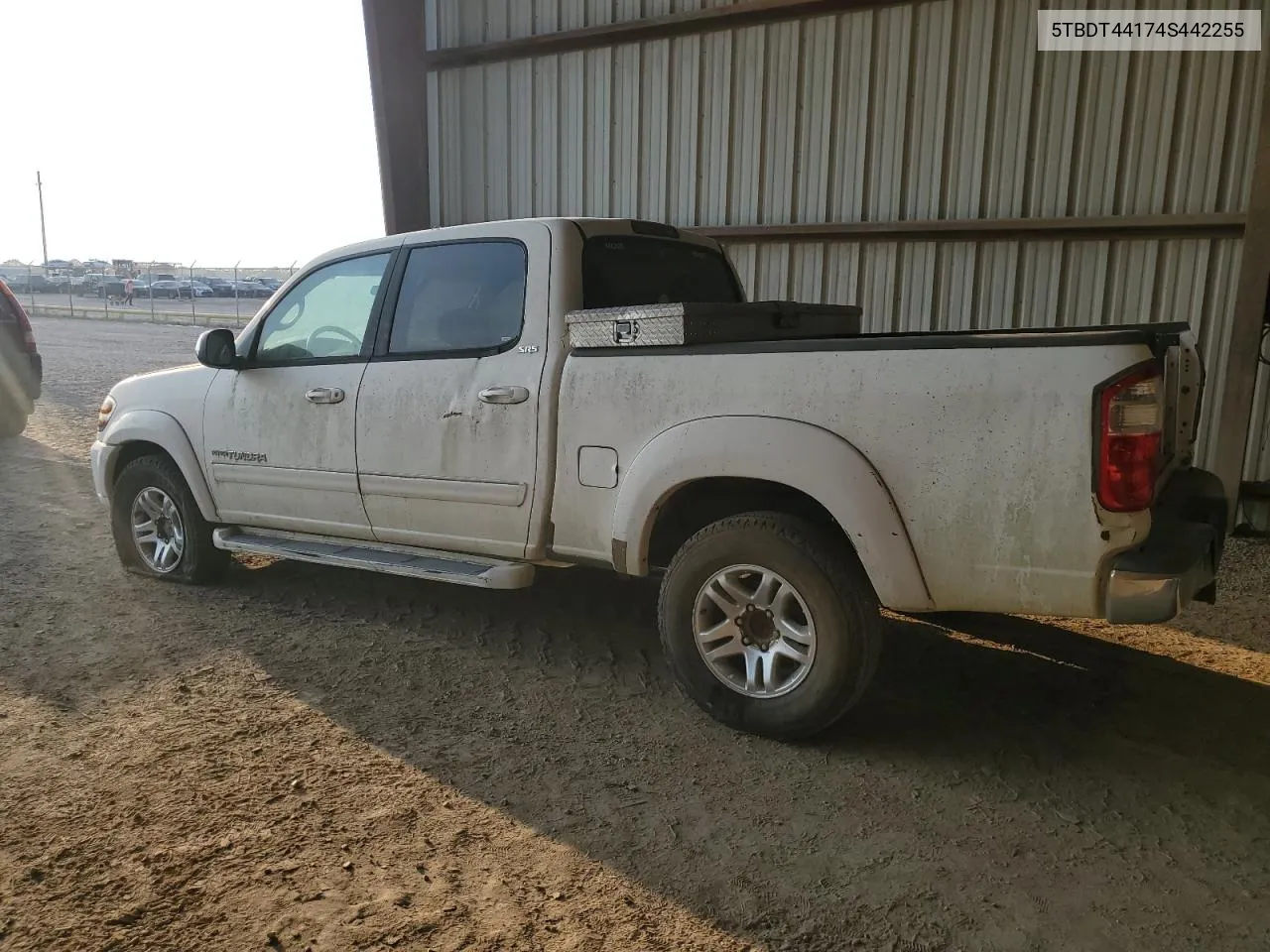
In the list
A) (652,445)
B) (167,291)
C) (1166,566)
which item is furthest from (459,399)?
(167,291)

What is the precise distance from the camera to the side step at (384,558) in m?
4.12

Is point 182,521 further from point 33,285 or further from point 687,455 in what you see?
point 33,285

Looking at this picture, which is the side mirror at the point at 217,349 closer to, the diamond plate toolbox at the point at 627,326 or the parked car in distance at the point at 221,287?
the diamond plate toolbox at the point at 627,326

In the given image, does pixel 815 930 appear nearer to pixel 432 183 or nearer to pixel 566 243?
pixel 566 243

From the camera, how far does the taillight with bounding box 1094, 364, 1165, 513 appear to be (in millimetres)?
2812

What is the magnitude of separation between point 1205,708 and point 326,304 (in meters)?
4.31

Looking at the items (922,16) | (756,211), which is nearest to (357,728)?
(756,211)

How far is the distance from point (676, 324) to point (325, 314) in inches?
83.1

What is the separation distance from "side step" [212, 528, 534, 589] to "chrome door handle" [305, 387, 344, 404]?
701mm

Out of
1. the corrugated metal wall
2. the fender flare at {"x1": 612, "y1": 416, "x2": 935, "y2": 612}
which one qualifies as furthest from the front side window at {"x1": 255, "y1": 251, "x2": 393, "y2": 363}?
the corrugated metal wall

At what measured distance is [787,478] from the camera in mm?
3346

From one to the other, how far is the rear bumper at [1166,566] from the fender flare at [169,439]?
434 cm

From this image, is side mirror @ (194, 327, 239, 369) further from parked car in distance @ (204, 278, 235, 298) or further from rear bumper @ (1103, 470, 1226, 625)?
parked car in distance @ (204, 278, 235, 298)

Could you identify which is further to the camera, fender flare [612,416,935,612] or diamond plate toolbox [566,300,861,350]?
diamond plate toolbox [566,300,861,350]
